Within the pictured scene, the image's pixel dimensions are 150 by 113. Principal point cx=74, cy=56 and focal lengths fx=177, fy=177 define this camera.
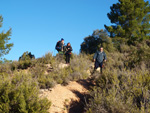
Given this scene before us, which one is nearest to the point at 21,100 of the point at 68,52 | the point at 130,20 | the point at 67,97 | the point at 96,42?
the point at 67,97

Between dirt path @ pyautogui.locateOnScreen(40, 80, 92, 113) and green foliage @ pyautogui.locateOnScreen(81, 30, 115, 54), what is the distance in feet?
32.9

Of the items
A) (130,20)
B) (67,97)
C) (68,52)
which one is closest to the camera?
(67,97)

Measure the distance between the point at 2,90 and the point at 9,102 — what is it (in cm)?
59

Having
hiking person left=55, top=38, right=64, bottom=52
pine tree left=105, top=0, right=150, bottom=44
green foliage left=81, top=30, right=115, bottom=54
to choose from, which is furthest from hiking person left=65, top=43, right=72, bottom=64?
pine tree left=105, top=0, right=150, bottom=44

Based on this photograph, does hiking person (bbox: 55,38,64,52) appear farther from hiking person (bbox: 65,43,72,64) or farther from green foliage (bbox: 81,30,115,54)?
green foliage (bbox: 81,30,115,54)

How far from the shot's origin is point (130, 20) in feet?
71.5

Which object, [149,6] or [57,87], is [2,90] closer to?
[57,87]

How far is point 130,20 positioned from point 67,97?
680 inches

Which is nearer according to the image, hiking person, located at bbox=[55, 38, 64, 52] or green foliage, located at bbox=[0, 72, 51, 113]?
green foliage, located at bbox=[0, 72, 51, 113]

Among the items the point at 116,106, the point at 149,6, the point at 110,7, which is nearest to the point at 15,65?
the point at 116,106

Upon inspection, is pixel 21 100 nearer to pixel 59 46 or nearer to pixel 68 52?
pixel 68 52

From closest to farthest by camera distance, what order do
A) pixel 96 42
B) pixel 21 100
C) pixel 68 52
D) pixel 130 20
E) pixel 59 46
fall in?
pixel 21 100 → pixel 68 52 → pixel 59 46 → pixel 96 42 → pixel 130 20

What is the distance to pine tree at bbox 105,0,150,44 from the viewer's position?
21.3m

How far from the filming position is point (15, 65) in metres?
11.2
